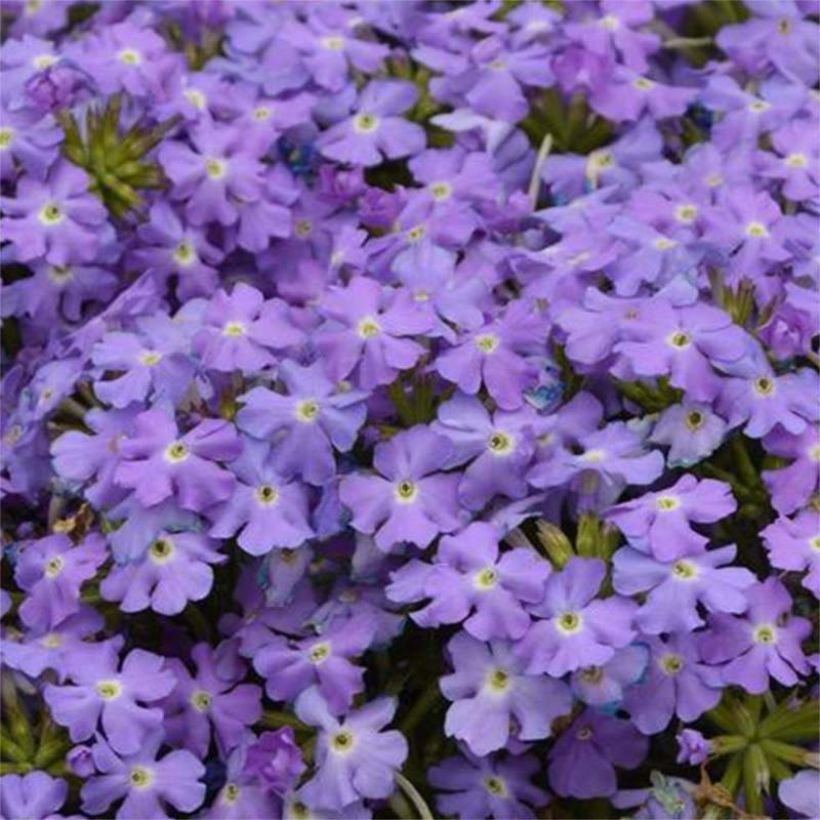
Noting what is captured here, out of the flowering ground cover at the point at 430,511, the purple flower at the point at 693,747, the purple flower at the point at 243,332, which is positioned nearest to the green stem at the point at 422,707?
the flowering ground cover at the point at 430,511

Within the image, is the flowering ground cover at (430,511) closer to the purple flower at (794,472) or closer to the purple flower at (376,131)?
the purple flower at (794,472)

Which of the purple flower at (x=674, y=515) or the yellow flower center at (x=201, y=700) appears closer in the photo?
the purple flower at (x=674, y=515)

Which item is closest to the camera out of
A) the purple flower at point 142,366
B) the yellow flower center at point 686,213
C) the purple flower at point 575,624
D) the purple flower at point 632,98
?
the purple flower at point 575,624

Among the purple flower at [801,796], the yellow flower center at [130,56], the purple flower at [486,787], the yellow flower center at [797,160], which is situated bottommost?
the purple flower at [486,787]

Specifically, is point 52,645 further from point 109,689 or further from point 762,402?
point 762,402

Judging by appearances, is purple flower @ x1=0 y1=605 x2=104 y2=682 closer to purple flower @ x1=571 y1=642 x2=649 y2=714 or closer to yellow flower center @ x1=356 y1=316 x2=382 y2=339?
yellow flower center @ x1=356 y1=316 x2=382 y2=339

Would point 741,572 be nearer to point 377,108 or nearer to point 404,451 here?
point 404,451
